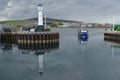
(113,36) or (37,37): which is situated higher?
(37,37)

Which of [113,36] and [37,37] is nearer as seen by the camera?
[37,37]

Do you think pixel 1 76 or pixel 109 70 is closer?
pixel 1 76

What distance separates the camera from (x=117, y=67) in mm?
42406

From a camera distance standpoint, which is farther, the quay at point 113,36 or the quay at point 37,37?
the quay at point 113,36

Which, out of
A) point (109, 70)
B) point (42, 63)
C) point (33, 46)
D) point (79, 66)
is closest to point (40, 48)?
point (33, 46)

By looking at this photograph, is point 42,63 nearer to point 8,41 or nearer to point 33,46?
point 33,46

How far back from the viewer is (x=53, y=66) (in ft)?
145

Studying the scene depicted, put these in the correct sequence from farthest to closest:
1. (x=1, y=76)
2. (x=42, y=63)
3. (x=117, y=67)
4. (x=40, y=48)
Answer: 1. (x=40, y=48)
2. (x=42, y=63)
3. (x=117, y=67)
4. (x=1, y=76)

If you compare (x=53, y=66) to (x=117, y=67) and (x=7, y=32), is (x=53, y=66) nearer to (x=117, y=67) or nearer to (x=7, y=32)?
(x=117, y=67)

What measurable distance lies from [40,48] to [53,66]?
81.2 ft

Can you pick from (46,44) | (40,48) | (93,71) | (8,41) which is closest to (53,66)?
(93,71)

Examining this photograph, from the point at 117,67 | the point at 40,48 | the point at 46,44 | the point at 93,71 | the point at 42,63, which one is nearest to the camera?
the point at 93,71

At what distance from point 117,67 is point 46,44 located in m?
34.0

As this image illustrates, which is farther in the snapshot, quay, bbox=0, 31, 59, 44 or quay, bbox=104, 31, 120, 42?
quay, bbox=104, 31, 120, 42
